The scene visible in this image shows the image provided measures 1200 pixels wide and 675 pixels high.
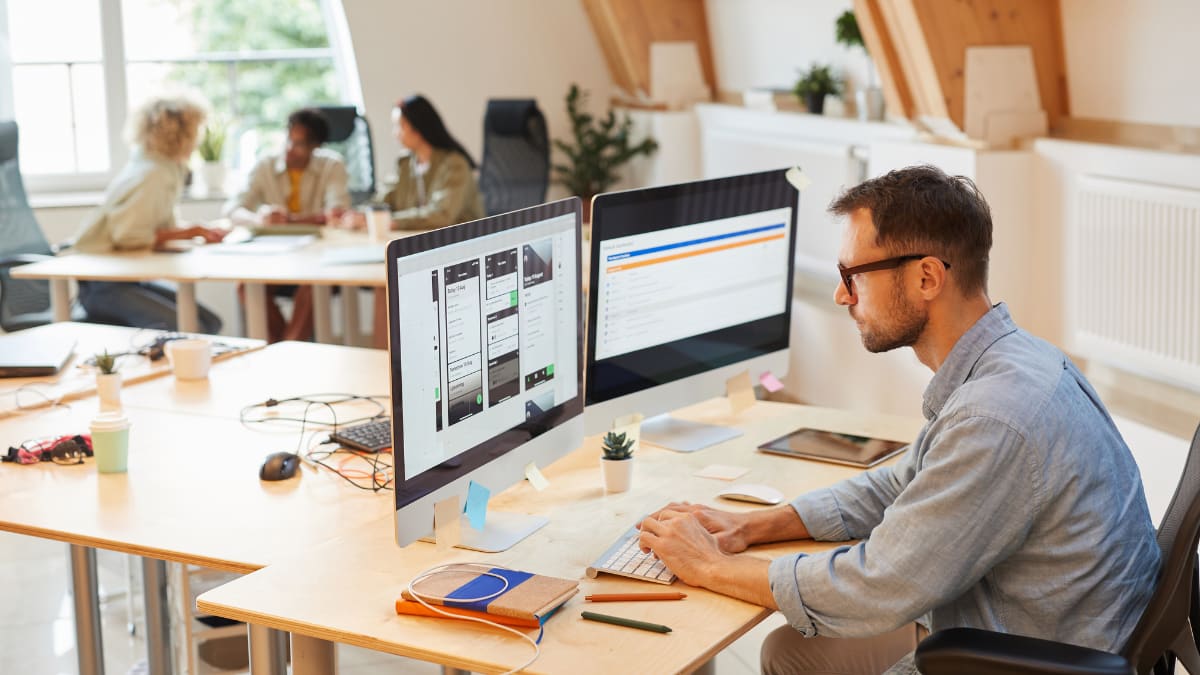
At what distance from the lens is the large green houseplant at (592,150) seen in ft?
23.4

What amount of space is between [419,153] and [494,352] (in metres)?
3.60

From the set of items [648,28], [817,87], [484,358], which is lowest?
[484,358]

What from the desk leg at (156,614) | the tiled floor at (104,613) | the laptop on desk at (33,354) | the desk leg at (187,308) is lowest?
the tiled floor at (104,613)

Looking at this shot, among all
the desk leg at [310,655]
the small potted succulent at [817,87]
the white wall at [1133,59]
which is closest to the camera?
the desk leg at [310,655]

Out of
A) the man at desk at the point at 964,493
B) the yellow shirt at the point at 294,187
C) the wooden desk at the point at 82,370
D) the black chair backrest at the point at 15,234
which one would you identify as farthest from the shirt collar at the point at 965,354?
the yellow shirt at the point at 294,187

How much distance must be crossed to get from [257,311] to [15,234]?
1.13 m

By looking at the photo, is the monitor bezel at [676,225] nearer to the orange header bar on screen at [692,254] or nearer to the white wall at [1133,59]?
the orange header bar on screen at [692,254]

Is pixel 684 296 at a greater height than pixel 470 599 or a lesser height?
greater

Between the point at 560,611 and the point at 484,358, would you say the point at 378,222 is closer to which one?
the point at 484,358

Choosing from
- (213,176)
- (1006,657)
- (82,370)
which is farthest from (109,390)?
(213,176)

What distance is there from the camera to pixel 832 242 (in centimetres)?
555

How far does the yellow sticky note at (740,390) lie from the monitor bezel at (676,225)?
0.04 metres

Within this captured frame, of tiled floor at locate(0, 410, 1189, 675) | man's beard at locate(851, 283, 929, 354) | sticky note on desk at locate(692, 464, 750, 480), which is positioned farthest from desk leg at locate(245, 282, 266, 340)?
man's beard at locate(851, 283, 929, 354)

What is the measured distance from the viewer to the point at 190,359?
3.03 m
